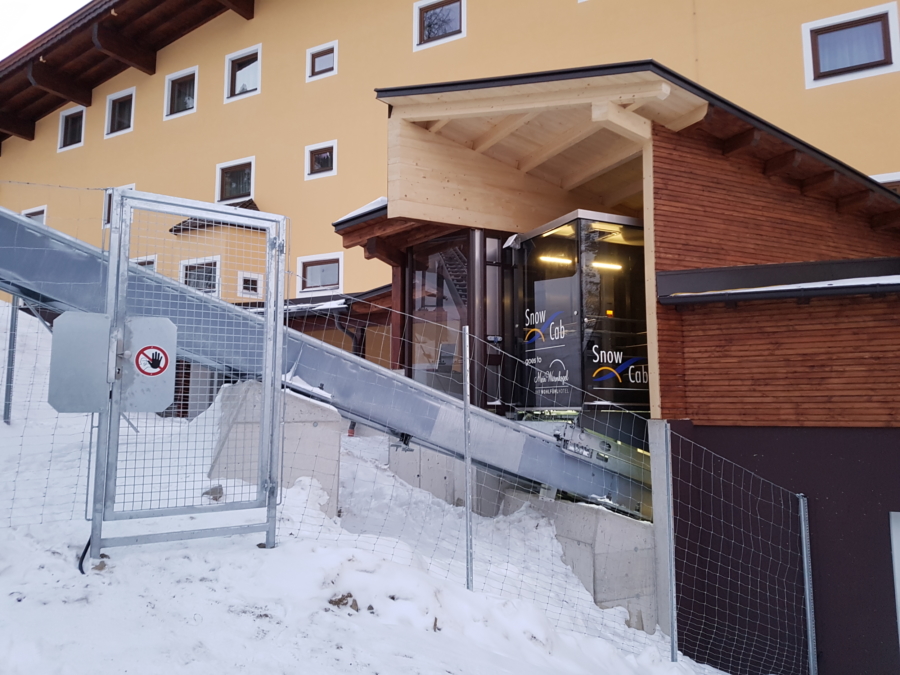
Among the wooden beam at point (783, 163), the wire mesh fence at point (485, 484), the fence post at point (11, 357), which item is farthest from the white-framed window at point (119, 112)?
the wooden beam at point (783, 163)

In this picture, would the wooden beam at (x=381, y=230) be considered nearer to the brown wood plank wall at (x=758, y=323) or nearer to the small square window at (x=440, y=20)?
the brown wood plank wall at (x=758, y=323)

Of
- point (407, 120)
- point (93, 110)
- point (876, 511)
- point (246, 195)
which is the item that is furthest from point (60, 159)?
point (876, 511)

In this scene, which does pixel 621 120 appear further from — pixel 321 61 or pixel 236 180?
pixel 236 180

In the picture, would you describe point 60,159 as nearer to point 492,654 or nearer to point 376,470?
point 376,470

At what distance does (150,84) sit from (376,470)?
49.6 ft

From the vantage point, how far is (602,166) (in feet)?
27.1

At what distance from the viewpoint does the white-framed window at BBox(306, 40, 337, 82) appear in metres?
15.5

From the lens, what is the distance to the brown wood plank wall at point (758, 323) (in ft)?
19.8

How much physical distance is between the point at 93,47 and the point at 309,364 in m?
16.9

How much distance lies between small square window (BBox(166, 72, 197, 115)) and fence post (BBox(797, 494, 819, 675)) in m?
16.9

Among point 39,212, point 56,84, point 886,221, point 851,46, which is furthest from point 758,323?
point 39,212

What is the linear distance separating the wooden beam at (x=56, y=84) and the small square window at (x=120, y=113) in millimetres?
1066

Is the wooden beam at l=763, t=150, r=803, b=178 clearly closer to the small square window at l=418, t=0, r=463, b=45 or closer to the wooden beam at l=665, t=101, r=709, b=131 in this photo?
the wooden beam at l=665, t=101, r=709, b=131

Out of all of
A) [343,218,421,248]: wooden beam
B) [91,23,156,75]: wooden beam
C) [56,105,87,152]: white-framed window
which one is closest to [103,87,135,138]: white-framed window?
[91,23,156,75]: wooden beam
